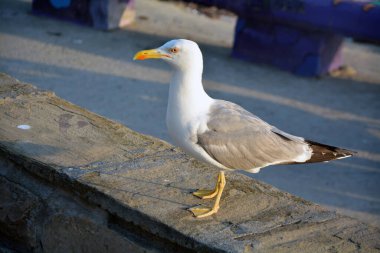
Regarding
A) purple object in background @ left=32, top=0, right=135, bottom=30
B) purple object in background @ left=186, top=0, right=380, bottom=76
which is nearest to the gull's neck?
purple object in background @ left=186, top=0, right=380, bottom=76

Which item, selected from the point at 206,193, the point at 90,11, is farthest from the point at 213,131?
Result: the point at 90,11

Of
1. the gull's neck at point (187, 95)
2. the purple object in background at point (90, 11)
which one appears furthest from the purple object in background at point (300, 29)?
the gull's neck at point (187, 95)

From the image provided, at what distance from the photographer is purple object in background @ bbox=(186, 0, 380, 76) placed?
23.8 feet

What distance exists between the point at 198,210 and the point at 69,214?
53 centimetres

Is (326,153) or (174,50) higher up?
(174,50)

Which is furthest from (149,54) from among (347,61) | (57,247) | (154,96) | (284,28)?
(347,61)

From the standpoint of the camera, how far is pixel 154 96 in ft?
21.2

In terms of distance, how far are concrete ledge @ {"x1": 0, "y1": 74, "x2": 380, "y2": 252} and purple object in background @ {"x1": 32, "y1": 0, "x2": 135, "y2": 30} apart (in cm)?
509

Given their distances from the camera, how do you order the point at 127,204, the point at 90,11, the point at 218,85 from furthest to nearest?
the point at 90,11
the point at 218,85
the point at 127,204

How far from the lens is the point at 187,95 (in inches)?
113

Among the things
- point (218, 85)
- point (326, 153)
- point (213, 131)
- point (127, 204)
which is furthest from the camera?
point (218, 85)

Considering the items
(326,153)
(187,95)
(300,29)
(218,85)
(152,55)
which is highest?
(152,55)

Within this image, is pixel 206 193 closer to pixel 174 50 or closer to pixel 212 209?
pixel 212 209

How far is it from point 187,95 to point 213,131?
19cm
